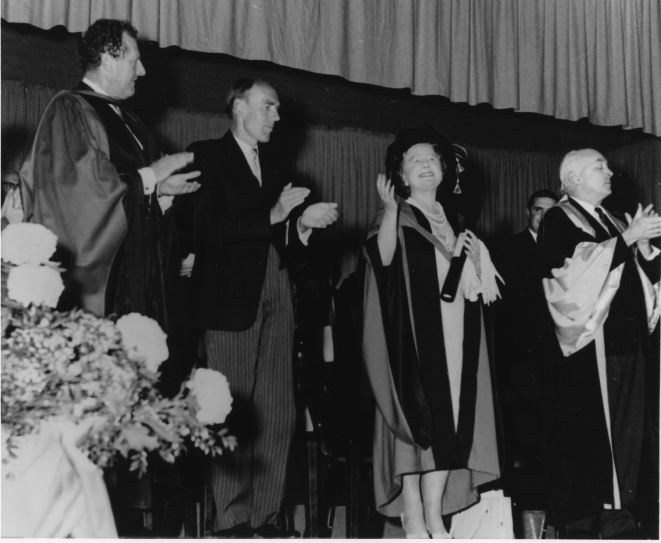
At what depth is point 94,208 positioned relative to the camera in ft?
10.6

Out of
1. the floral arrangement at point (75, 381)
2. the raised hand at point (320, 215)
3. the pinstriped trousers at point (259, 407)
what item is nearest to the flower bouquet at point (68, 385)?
the floral arrangement at point (75, 381)

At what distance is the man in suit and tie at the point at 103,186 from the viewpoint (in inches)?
127

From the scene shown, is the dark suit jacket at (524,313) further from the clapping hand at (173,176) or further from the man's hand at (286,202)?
the clapping hand at (173,176)

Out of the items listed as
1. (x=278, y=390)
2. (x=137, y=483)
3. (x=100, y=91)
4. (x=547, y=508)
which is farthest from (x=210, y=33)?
(x=547, y=508)

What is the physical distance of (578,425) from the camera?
4.00 meters

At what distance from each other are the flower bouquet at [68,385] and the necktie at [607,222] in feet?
7.59

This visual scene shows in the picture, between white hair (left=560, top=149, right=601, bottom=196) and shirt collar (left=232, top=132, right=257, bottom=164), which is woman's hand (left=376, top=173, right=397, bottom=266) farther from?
white hair (left=560, top=149, right=601, bottom=196)

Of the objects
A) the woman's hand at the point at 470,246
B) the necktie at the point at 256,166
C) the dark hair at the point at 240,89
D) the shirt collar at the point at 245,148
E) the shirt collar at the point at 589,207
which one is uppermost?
the dark hair at the point at 240,89

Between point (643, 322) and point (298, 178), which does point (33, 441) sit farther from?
point (298, 178)

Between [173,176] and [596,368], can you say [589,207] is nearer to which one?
[596,368]

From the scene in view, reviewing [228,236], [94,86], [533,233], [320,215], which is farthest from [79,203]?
[533,233]

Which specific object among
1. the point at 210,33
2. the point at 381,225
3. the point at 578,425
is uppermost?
the point at 210,33

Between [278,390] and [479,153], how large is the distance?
14.5ft

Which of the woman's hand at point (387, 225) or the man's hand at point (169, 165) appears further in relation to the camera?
the woman's hand at point (387, 225)
